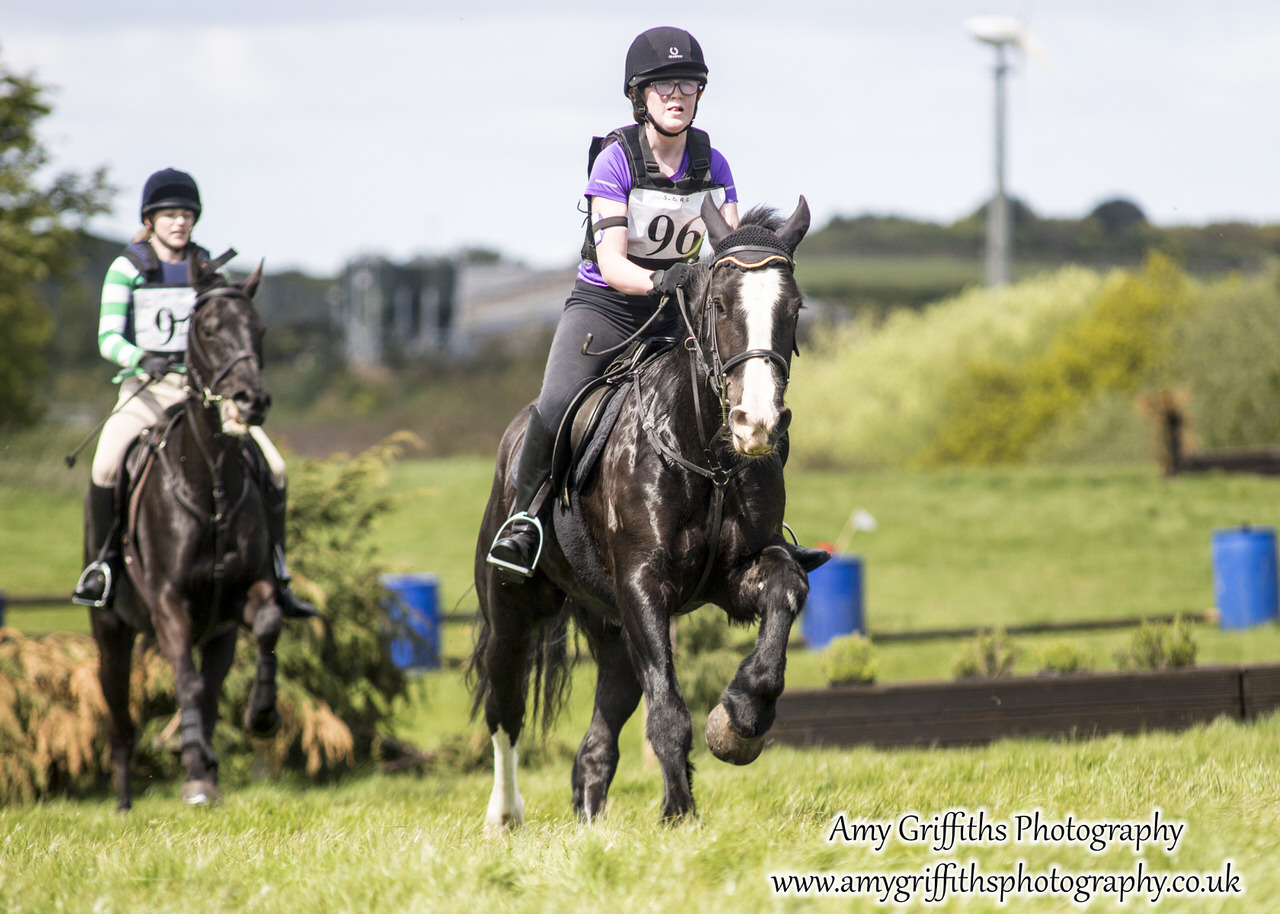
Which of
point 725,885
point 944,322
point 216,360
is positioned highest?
point 944,322

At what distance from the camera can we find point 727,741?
4.89 metres

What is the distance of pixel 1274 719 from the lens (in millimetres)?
8578

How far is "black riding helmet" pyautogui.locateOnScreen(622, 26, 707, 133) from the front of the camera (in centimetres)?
583

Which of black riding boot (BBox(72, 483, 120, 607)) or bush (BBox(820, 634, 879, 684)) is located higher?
black riding boot (BBox(72, 483, 120, 607))

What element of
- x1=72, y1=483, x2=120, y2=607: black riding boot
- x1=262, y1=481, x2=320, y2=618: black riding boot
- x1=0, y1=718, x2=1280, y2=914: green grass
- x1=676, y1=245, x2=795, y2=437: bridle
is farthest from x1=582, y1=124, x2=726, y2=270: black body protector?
x1=72, y1=483, x2=120, y2=607: black riding boot

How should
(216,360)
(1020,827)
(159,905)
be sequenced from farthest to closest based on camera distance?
(216,360) < (1020,827) < (159,905)

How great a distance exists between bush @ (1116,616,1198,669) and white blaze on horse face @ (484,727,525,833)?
17.7ft

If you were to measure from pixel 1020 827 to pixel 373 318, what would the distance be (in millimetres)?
89465

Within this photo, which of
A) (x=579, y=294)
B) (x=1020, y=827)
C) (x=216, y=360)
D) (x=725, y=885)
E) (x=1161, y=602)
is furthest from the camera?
(x=1161, y=602)

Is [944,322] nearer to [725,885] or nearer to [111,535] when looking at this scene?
[111,535]

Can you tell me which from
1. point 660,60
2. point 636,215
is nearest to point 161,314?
point 636,215

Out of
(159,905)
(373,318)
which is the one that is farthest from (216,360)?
(373,318)

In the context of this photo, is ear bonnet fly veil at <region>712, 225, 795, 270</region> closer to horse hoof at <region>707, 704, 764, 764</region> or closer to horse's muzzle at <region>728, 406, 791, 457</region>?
horse's muzzle at <region>728, 406, 791, 457</region>

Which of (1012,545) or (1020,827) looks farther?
(1012,545)
